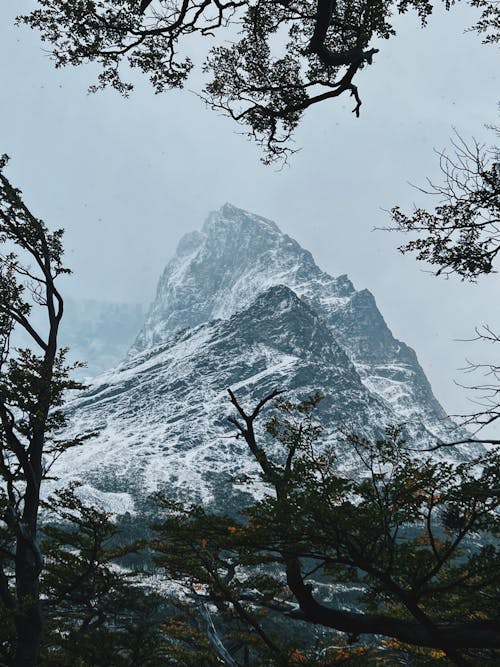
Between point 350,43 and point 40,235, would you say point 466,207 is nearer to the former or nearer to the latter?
point 350,43

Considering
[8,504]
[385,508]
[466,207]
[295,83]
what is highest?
[295,83]

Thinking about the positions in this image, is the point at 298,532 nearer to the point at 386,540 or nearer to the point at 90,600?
the point at 386,540

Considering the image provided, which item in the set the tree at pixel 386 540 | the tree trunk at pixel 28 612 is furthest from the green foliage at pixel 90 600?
the tree at pixel 386 540

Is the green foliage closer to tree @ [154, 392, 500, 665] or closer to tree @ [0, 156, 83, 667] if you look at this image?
tree @ [0, 156, 83, 667]

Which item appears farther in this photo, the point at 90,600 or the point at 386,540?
the point at 90,600

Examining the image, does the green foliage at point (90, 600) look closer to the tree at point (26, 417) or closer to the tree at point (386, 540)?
the tree at point (26, 417)

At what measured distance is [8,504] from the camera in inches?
376

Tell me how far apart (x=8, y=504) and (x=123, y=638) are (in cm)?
1143

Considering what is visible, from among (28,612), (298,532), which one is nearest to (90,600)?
(28,612)

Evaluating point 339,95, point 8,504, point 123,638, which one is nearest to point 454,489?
point 339,95

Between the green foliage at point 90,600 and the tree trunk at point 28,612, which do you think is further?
the green foliage at point 90,600

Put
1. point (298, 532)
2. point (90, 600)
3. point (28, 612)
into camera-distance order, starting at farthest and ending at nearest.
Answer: point (90, 600)
point (28, 612)
point (298, 532)

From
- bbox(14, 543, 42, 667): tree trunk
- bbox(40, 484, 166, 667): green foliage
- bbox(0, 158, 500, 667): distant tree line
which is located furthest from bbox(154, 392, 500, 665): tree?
bbox(40, 484, 166, 667): green foliage

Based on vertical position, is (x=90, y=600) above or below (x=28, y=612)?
above
